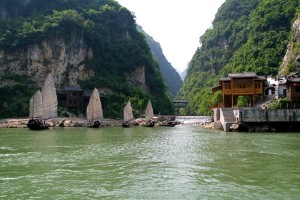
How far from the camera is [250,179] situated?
13422 mm

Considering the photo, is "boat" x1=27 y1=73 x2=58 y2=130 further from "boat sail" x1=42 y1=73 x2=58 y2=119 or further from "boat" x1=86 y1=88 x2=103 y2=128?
"boat" x1=86 y1=88 x2=103 y2=128

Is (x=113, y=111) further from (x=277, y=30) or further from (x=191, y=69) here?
(x=191, y=69)

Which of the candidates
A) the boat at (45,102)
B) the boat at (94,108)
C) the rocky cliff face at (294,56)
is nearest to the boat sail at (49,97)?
the boat at (45,102)

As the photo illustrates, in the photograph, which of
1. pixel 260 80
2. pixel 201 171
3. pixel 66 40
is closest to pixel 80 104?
pixel 66 40

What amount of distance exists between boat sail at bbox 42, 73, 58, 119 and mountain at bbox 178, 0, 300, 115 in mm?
37873

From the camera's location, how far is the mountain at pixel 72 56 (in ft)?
227

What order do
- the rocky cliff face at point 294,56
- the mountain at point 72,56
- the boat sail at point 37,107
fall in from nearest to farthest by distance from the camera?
the boat sail at point 37,107
the rocky cliff face at point 294,56
the mountain at point 72,56

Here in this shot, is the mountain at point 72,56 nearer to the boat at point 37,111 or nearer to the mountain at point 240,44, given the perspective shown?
the boat at point 37,111

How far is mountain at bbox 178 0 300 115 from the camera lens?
75.8 metres

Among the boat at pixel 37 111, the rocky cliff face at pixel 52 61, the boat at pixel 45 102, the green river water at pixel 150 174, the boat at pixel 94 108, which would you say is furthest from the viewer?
the rocky cliff face at pixel 52 61

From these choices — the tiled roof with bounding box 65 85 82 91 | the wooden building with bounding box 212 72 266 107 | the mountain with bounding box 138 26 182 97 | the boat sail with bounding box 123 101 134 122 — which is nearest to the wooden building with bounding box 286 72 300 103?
the wooden building with bounding box 212 72 266 107

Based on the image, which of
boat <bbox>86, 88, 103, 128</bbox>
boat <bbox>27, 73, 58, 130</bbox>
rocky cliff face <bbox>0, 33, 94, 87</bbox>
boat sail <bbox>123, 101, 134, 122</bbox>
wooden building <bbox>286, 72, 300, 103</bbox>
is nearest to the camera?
wooden building <bbox>286, 72, 300, 103</bbox>

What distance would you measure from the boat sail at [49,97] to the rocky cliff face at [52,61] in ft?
77.9

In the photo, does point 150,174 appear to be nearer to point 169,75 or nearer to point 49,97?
point 49,97
